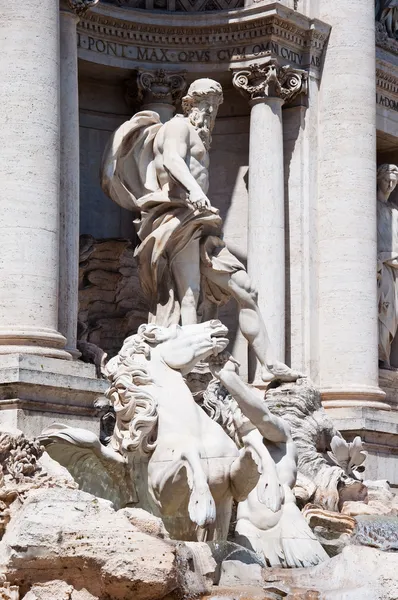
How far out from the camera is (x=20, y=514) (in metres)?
10.7

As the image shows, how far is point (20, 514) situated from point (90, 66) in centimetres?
1002

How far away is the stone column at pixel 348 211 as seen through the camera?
65.4ft

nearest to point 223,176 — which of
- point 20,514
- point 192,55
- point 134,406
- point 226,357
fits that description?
point 192,55

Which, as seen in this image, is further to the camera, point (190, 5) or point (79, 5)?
point (190, 5)

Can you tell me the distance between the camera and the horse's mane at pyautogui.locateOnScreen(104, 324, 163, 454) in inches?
499

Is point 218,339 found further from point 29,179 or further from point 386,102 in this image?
point 386,102

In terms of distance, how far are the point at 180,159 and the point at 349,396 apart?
13.4 feet

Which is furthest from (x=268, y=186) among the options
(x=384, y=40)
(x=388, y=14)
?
(x=388, y=14)

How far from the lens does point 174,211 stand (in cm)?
1802

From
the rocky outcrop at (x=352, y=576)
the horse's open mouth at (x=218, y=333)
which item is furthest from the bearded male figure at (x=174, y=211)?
the rocky outcrop at (x=352, y=576)

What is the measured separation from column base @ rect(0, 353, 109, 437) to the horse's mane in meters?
1.96

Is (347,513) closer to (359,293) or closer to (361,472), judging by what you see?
(361,472)

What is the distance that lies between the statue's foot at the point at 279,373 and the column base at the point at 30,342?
3584 millimetres

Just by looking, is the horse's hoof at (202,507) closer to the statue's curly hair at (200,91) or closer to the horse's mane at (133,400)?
the horse's mane at (133,400)
